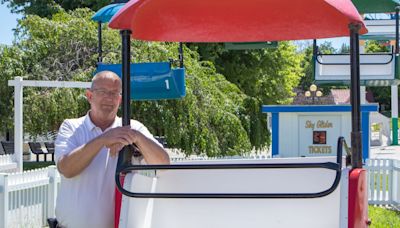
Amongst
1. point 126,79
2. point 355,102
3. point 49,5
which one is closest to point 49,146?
point 49,5

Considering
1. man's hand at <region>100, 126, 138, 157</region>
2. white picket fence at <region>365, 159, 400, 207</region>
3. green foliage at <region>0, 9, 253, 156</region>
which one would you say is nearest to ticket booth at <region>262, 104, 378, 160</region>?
white picket fence at <region>365, 159, 400, 207</region>

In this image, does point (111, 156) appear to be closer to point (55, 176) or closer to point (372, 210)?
point (55, 176)

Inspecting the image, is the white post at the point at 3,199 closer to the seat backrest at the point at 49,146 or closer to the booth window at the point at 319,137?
the booth window at the point at 319,137

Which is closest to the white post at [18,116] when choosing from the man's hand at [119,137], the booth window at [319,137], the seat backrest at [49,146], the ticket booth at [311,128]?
the ticket booth at [311,128]

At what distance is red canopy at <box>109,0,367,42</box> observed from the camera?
12.5 ft

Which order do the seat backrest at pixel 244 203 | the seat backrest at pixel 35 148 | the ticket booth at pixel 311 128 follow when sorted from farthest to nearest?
the seat backrest at pixel 35 148 < the ticket booth at pixel 311 128 < the seat backrest at pixel 244 203

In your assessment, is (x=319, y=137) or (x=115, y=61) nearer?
(x=319, y=137)

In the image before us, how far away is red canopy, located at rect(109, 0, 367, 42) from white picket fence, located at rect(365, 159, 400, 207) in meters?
7.42

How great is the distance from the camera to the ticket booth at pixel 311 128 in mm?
10539

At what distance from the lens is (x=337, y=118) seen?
10578 millimetres

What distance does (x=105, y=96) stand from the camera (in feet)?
11.0

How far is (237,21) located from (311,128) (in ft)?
22.2

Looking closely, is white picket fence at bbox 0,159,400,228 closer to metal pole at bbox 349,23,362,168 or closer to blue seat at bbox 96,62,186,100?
blue seat at bbox 96,62,186,100

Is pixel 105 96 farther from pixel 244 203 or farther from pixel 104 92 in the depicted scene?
pixel 244 203
